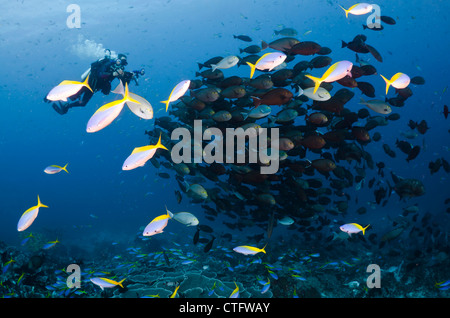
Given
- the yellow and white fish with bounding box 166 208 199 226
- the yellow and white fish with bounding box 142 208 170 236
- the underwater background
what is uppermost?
the yellow and white fish with bounding box 142 208 170 236

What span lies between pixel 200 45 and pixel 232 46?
6.23 metres

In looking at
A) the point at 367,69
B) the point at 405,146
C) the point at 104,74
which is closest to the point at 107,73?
the point at 104,74

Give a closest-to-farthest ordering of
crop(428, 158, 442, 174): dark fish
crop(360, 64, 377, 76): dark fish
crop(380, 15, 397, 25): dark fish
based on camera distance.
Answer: crop(360, 64, 377, 76): dark fish, crop(380, 15, 397, 25): dark fish, crop(428, 158, 442, 174): dark fish

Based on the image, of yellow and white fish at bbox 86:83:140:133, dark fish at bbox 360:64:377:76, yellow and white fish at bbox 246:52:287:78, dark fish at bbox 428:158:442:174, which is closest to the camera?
yellow and white fish at bbox 86:83:140:133

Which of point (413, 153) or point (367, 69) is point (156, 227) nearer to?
point (367, 69)

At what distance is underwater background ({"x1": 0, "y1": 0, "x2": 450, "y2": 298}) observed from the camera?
6.50 metres

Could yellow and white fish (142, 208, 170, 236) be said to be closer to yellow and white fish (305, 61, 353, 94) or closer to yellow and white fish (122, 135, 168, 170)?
yellow and white fish (122, 135, 168, 170)

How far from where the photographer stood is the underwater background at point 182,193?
6500 millimetres

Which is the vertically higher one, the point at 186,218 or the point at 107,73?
the point at 107,73

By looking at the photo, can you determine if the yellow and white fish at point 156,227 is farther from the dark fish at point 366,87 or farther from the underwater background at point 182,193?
the dark fish at point 366,87

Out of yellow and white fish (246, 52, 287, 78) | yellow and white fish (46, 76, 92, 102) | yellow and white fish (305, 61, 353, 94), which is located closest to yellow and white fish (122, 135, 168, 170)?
yellow and white fish (46, 76, 92, 102)

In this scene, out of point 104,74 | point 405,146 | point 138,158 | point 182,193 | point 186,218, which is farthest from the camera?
point 182,193

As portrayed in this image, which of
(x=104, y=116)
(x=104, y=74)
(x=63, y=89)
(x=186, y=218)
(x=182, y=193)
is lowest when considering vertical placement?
(x=182, y=193)

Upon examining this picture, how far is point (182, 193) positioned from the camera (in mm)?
12969
